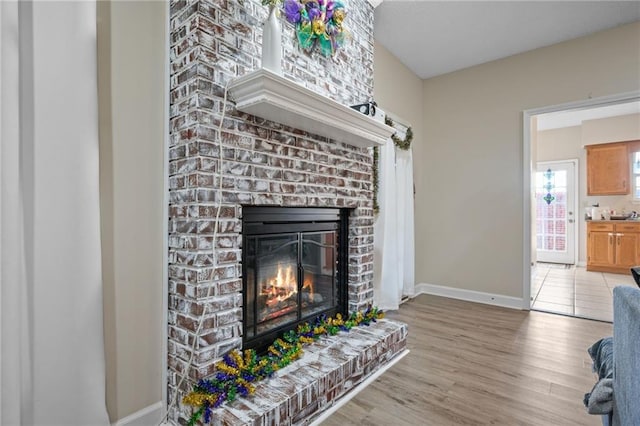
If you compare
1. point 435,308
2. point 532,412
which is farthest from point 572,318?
point 532,412

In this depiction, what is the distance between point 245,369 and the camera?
5.24 ft

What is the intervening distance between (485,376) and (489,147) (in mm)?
2782

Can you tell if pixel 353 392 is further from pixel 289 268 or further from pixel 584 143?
pixel 584 143

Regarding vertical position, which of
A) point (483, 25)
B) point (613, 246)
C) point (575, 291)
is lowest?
point (575, 291)

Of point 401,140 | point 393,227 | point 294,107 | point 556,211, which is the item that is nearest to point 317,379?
A: point 294,107

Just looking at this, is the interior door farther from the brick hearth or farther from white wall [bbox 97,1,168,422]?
white wall [bbox 97,1,168,422]

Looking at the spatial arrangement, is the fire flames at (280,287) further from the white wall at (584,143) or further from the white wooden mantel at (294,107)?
the white wall at (584,143)

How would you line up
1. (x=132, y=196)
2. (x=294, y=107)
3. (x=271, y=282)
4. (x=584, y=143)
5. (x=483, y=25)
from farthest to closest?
(x=584, y=143) < (x=483, y=25) < (x=271, y=282) < (x=294, y=107) < (x=132, y=196)

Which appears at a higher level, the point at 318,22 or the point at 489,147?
the point at 318,22

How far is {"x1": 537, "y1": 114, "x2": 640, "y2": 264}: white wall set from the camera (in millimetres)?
5926

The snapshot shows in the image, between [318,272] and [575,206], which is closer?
[318,272]

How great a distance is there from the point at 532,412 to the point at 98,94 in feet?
8.88

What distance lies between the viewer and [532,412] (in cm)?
175

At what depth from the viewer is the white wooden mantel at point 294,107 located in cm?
151
